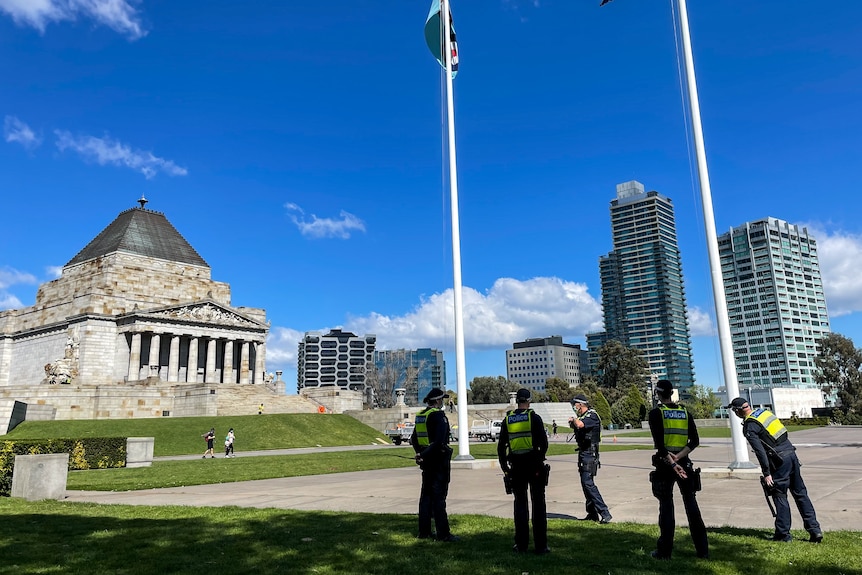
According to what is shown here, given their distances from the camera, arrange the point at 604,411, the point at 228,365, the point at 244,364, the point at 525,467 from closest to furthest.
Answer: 1. the point at 525,467
2. the point at 228,365
3. the point at 244,364
4. the point at 604,411

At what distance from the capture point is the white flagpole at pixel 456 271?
69.8ft

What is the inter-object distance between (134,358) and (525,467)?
64657 mm

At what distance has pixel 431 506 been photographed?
28.6 ft

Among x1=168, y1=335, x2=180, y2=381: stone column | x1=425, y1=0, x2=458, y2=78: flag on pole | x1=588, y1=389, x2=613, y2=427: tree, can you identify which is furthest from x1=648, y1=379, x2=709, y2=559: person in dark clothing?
x1=588, y1=389, x2=613, y2=427: tree

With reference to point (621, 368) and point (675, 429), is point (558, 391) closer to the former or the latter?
point (621, 368)

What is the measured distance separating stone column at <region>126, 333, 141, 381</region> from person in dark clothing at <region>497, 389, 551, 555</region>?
64137 millimetres

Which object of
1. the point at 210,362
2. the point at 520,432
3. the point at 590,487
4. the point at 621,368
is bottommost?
Result: the point at 590,487

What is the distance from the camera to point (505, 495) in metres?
13.5

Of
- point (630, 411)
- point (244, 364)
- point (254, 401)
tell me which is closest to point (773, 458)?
point (254, 401)

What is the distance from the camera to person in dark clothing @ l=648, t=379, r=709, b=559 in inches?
281

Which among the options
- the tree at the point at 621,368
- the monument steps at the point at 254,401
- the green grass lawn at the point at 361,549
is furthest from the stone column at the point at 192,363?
the tree at the point at 621,368

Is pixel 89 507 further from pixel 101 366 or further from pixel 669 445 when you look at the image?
pixel 101 366

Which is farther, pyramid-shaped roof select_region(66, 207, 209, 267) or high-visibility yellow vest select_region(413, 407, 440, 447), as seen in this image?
pyramid-shaped roof select_region(66, 207, 209, 267)

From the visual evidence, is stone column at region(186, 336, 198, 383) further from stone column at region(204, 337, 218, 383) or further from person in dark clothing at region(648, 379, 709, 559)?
person in dark clothing at region(648, 379, 709, 559)
